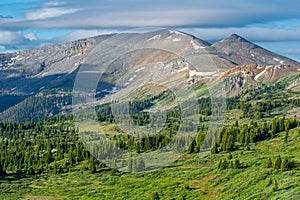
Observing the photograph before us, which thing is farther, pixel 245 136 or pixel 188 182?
pixel 245 136

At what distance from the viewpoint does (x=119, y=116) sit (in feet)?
194

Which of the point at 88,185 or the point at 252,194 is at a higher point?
the point at 252,194

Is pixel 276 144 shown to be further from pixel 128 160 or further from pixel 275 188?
pixel 275 188

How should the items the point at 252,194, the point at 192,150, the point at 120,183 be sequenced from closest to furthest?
the point at 252,194
the point at 120,183
the point at 192,150

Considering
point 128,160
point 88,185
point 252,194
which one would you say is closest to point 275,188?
point 252,194

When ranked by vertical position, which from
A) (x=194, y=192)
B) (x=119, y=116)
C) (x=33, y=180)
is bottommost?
(x=33, y=180)

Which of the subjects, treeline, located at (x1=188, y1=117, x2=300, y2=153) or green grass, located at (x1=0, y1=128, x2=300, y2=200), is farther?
treeline, located at (x1=188, y1=117, x2=300, y2=153)

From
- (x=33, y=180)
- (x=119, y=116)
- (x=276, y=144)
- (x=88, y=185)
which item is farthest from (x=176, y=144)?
(x=33, y=180)

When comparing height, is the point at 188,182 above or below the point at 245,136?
below

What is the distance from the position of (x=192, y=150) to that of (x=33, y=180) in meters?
37.5

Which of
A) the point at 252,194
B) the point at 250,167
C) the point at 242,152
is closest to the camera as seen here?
the point at 252,194

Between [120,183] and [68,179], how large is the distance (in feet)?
69.4

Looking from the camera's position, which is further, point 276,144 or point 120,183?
point 276,144

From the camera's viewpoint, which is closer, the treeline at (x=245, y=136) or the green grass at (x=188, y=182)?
the green grass at (x=188, y=182)
